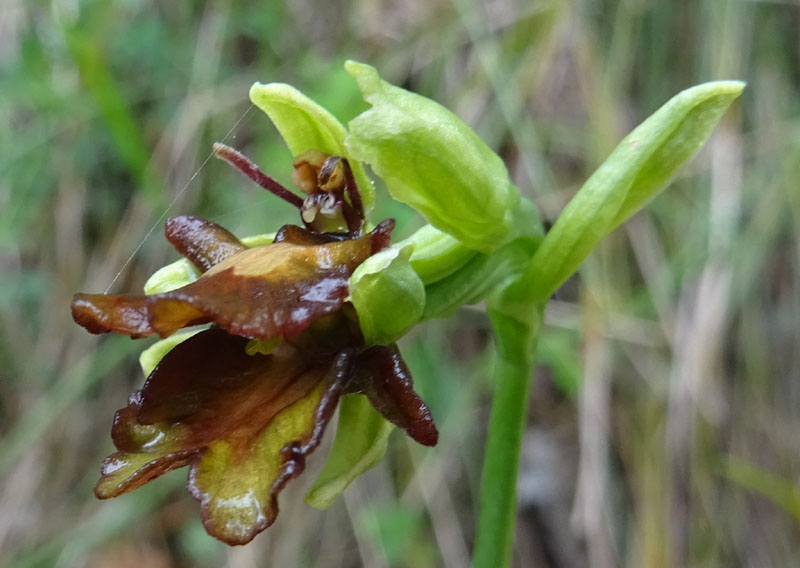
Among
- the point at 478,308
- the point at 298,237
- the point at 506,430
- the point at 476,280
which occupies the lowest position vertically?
the point at 478,308

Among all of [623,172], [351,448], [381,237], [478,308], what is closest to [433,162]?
[381,237]

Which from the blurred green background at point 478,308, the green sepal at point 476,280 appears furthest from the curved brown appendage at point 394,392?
the blurred green background at point 478,308

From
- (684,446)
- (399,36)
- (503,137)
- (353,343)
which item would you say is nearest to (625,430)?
(684,446)

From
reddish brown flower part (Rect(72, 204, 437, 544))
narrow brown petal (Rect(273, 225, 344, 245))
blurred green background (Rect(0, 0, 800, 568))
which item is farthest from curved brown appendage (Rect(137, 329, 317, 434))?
blurred green background (Rect(0, 0, 800, 568))

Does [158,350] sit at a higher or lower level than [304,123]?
lower

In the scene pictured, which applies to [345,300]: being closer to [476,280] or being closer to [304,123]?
[476,280]

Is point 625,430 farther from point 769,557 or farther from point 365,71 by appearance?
point 365,71

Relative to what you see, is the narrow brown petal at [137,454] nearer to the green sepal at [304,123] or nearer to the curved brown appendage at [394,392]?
the curved brown appendage at [394,392]
